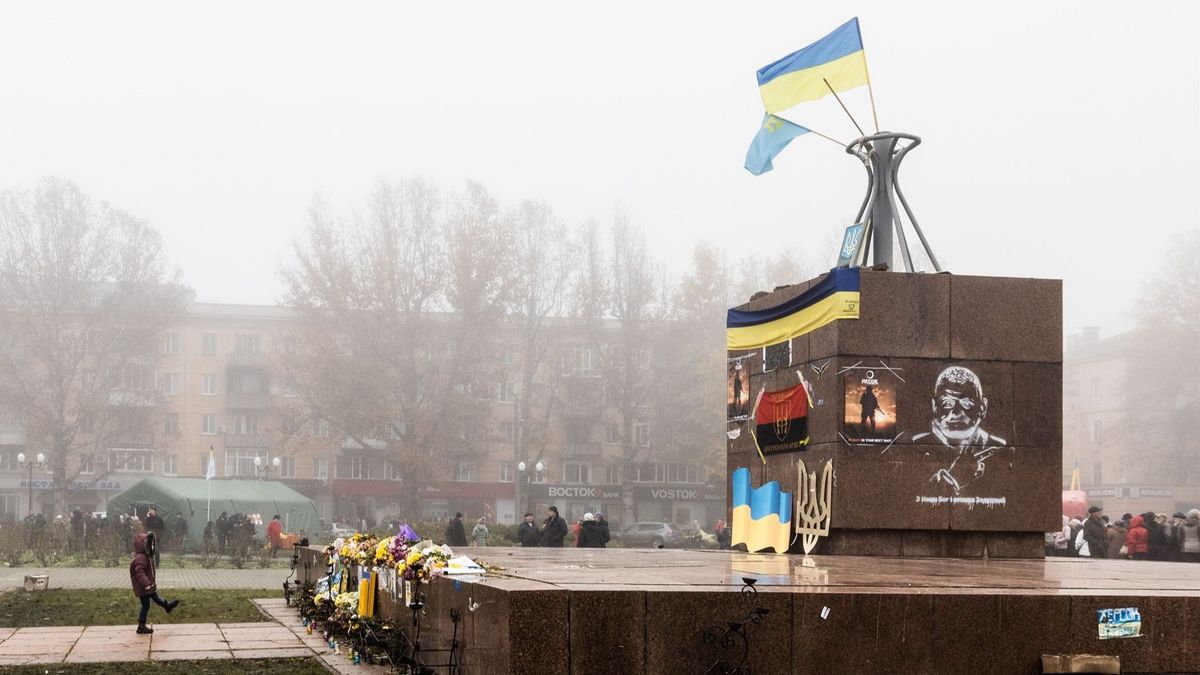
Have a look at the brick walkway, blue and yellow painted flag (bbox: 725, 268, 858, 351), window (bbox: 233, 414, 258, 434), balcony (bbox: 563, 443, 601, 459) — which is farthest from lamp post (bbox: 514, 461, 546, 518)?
blue and yellow painted flag (bbox: 725, 268, 858, 351)

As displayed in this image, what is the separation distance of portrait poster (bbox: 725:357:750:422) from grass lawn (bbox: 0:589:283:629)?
21.1 feet

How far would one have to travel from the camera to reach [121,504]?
45.9 m

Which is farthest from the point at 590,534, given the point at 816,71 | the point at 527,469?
the point at 527,469

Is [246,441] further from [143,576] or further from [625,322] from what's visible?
[143,576]

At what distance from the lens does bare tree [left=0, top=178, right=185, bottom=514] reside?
187 ft

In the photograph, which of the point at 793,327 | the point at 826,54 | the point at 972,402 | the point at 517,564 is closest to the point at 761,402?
the point at 793,327

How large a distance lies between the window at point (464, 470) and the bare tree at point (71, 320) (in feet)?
40.2

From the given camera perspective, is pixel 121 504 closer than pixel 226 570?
No

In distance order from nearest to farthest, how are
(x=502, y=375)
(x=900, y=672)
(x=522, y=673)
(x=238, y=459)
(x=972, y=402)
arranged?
(x=522, y=673), (x=900, y=672), (x=972, y=402), (x=502, y=375), (x=238, y=459)

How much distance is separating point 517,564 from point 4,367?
1984 inches

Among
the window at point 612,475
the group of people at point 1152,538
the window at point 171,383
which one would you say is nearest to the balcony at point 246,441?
the window at point 171,383

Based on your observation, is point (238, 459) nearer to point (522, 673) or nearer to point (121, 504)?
point (121, 504)

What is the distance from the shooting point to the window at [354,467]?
7088 cm

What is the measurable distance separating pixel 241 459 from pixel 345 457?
592 centimetres
